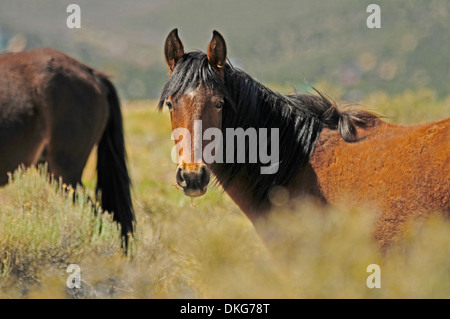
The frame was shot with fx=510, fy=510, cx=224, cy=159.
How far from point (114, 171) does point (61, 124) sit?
0.80 metres

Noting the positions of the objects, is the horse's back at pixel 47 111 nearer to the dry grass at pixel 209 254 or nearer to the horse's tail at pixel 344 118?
the dry grass at pixel 209 254

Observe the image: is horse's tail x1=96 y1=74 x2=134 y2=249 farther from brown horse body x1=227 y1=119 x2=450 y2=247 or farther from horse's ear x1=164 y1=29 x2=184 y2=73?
horse's ear x1=164 y1=29 x2=184 y2=73

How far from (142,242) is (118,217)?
68 centimetres

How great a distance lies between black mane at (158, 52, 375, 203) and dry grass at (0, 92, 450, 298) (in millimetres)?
297

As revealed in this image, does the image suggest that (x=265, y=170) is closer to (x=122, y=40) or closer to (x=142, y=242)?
(x=142, y=242)

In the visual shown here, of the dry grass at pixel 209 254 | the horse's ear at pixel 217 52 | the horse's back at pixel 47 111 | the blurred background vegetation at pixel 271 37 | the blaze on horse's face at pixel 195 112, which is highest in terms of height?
the blurred background vegetation at pixel 271 37

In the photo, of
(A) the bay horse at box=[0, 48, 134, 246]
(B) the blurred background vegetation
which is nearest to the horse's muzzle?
(A) the bay horse at box=[0, 48, 134, 246]

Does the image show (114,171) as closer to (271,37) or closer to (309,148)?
(309,148)

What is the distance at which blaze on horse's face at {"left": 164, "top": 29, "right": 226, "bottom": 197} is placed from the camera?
3.06m

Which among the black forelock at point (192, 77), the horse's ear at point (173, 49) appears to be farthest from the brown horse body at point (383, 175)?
the horse's ear at point (173, 49)

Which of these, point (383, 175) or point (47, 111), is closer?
point (383, 175)

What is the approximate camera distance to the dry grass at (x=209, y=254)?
8.89 feet

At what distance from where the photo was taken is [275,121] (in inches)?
142

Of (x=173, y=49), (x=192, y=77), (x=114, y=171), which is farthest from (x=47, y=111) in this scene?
(x=192, y=77)
